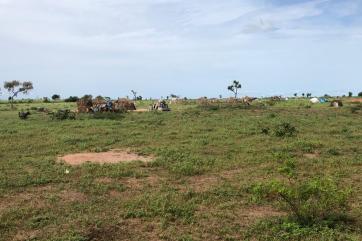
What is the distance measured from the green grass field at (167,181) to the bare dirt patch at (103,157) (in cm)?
42

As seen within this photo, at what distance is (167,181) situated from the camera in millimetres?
10516

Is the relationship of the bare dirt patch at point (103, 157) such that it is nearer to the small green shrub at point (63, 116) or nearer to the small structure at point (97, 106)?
the small green shrub at point (63, 116)

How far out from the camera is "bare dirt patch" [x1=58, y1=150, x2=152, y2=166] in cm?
1275

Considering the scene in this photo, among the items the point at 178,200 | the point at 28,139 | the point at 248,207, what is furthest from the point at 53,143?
the point at 248,207

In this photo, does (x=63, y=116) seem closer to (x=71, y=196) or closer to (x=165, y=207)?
(x=71, y=196)

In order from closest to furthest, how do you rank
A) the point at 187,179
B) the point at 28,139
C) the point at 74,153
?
the point at 187,179 → the point at 74,153 → the point at 28,139

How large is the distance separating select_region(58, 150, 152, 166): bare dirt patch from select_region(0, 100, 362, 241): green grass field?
1.39ft

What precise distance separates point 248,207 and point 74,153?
6.94 m

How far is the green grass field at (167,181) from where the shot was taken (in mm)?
7430

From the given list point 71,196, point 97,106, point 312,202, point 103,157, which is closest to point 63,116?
point 97,106

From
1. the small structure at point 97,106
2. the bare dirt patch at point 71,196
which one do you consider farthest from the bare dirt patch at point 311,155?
the small structure at point 97,106

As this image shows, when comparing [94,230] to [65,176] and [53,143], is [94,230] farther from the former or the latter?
[53,143]

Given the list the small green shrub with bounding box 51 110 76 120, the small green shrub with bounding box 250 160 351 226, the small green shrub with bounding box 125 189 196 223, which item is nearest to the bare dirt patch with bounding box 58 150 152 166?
the small green shrub with bounding box 125 189 196 223

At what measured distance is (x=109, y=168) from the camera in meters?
11.7
